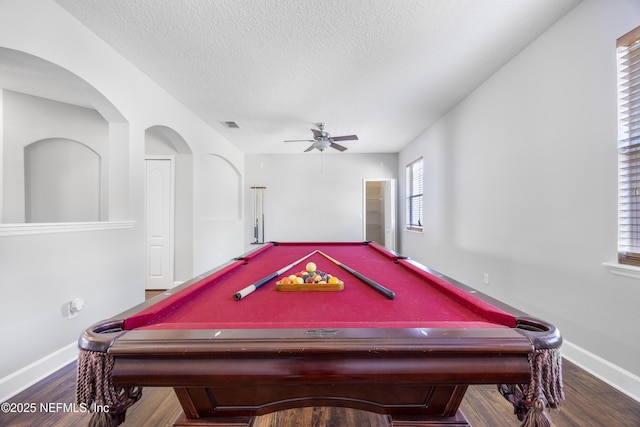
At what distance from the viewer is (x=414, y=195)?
17.4 ft

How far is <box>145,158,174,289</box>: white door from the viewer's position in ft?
13.2

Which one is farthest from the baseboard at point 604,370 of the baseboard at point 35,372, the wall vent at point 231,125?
the wall vent at point 231,125

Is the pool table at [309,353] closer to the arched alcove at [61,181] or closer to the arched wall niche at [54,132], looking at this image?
the arched wall niche at [54,132]

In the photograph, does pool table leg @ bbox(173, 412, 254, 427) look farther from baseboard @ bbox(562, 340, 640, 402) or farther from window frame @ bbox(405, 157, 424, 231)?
window frame @ bbox(405, 157, 424, 231)

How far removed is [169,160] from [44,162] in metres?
1.36

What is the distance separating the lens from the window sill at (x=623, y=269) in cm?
148

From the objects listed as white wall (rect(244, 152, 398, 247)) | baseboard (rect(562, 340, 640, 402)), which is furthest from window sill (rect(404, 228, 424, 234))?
baseboard (rect(562, 340, 640, 402))

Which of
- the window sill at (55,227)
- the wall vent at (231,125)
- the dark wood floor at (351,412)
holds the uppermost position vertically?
the wall vent at (231,125)

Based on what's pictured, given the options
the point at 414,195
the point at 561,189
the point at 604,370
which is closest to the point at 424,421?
the point at 604,370

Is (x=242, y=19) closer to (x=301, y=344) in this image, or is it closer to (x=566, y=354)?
(x=301, y=344)

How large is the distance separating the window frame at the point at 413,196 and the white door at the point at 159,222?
4.30 m

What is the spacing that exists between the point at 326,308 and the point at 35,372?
2.11 meters

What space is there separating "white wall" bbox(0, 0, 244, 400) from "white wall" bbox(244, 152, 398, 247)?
3.08 m

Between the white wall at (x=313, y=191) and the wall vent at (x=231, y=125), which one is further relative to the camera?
the white wall at (x=313, y=191)
